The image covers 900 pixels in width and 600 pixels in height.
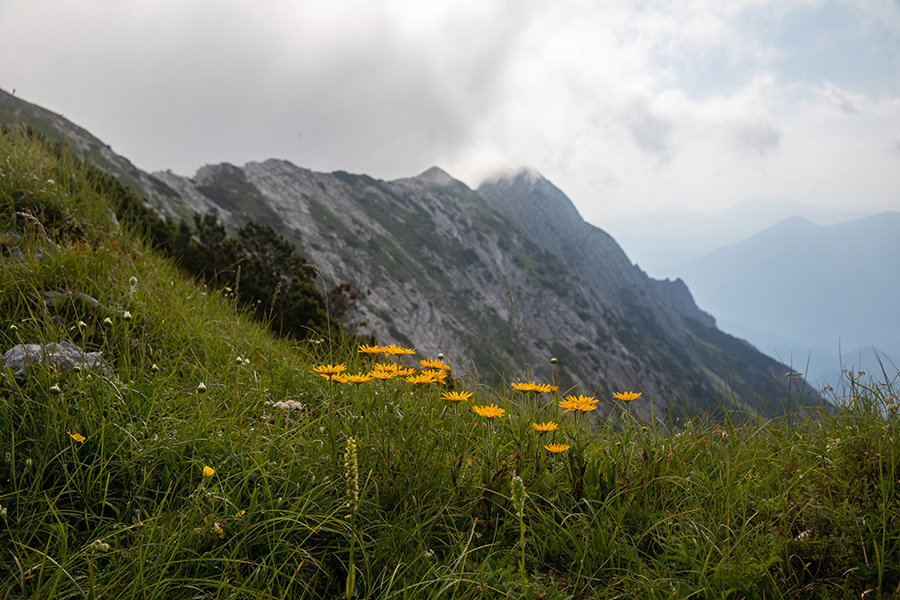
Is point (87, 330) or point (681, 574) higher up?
point (681, 574)

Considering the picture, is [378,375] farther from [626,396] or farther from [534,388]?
[626,396]

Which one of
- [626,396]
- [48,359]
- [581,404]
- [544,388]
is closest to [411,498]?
[544,388]

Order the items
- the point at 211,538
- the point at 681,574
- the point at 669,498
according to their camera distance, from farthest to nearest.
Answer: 1. the point at 669,498
2. the point at 681,574
3. the point at 211,538

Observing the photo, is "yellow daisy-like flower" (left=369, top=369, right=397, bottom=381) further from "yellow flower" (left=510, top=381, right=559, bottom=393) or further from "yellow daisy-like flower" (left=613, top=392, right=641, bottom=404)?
"yellow daisy-like flower" (left=613, top=392, right=641, bottom=404)

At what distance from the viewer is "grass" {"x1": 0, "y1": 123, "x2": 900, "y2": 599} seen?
2262 millimetres

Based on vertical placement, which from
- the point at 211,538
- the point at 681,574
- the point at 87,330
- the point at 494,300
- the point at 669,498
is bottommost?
the point at 211,538

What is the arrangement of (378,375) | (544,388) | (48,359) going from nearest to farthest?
(378,375), (48,359), (544,388)

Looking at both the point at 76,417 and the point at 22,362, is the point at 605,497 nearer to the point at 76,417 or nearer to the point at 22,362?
the point at 76,417

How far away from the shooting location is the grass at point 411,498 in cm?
226

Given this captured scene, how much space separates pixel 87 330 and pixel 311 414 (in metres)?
2.18

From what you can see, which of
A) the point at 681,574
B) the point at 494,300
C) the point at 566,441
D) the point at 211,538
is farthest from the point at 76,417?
the point at 494,300

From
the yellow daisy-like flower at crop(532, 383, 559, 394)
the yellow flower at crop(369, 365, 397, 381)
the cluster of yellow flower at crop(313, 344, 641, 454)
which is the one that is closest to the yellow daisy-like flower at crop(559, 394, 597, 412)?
the cluster of yellow flower at crop(313, 344, 641, 454)

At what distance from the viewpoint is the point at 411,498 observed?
2783mm

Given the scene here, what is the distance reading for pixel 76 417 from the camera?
9.34 ft
